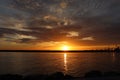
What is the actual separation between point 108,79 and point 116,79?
0.62 m

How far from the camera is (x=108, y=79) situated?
1450cm

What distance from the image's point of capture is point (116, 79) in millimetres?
14312
